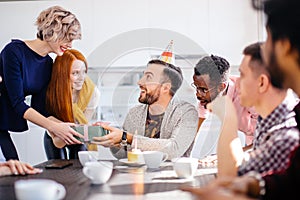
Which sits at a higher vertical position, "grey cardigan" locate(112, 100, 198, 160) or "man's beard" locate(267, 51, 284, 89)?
"man's beard" locate(267, 51, 284, 89)

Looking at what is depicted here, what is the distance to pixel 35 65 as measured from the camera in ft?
6.48

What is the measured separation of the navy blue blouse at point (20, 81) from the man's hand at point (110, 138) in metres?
0.57

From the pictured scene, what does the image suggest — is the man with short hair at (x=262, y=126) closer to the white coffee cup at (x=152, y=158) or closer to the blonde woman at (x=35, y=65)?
the white coffee cup at (x=152, y=158)

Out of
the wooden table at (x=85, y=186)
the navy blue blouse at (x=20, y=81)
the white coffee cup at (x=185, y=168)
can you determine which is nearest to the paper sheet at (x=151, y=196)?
the wooden table at (x=85, y=186)

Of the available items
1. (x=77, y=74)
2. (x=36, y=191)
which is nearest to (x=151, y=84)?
(x=77, y=74)

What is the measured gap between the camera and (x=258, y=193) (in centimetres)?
74

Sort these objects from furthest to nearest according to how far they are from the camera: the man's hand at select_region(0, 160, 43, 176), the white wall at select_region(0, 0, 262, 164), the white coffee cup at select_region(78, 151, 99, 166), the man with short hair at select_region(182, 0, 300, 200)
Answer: the white wall at select_region(0, 0, 262, 164), the white coffee cup at select_region(78, 151, 99, 166), the man's hand at select_region(0, 160, 43, 176), the man with short hair at select_region(182, 0, 300, 200)

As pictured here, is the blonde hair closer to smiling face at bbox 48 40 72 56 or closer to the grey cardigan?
smiling face at bbox 48 40 72 56

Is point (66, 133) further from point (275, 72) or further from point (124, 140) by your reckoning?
point (275, 72)

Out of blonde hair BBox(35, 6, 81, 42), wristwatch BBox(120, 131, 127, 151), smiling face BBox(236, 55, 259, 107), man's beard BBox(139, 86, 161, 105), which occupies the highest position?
blonde hair BBox(35, 6, 81, 42)

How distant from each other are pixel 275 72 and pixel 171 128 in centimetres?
92

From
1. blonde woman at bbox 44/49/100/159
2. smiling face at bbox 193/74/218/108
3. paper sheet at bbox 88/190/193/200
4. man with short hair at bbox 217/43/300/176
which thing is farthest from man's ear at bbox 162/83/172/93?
paper sheet at bbox 88/190/193/200

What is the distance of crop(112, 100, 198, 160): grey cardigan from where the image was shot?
61.4 inches

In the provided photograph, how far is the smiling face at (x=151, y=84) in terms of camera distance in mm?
1681
